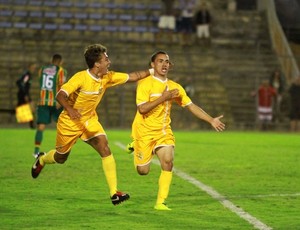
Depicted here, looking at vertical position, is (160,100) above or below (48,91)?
above

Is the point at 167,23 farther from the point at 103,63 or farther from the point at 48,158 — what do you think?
the point at 103,63

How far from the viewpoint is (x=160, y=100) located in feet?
35.6

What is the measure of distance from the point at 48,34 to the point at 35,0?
227 cm

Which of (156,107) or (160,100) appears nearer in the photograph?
(160,100)

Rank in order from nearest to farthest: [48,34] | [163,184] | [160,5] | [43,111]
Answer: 1. [163,184]
2. [43,111]
3. [48,34]
4. [160,5]

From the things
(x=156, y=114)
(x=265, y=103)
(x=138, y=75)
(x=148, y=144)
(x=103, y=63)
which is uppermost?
(x=103, y=63)

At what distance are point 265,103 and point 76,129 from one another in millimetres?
21113

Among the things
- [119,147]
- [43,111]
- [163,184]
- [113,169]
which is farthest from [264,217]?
[119,147]

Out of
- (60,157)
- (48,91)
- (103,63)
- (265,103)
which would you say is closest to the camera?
(103,63)

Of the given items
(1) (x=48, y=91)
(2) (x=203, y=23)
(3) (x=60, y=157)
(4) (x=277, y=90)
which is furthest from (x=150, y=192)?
(2) (x=203, y=23)

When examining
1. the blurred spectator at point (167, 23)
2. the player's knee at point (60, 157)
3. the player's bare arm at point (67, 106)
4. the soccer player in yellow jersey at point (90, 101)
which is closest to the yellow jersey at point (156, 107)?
the soccer player in yellow jersey at point (90, 101)

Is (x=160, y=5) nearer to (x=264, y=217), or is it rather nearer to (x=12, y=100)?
(x=12, y=100)

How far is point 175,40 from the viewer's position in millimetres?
35406

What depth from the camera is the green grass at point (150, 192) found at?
980 cm
